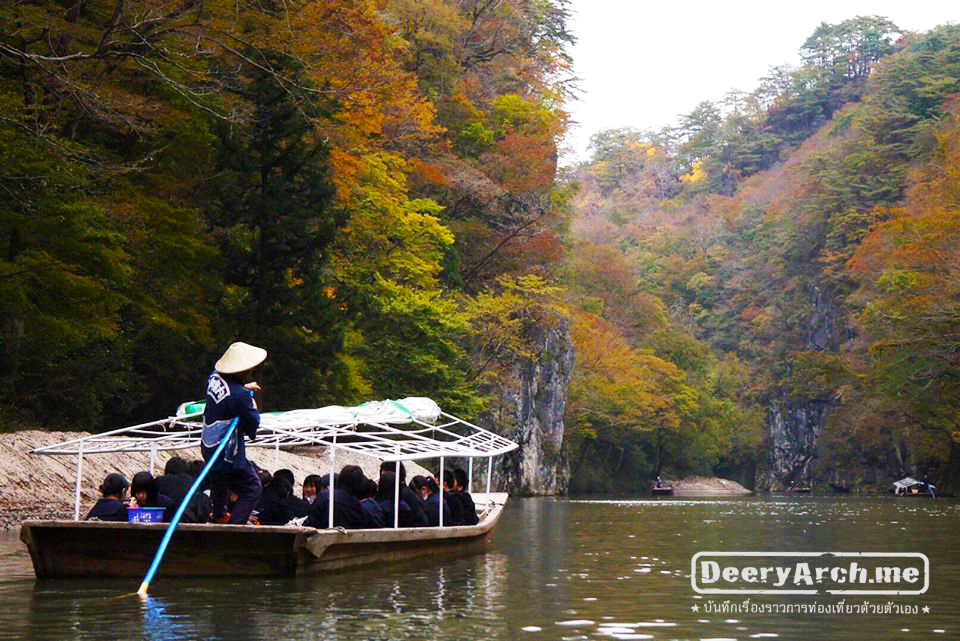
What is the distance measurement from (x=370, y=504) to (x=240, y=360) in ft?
11.6

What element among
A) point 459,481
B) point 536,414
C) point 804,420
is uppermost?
point 804,420

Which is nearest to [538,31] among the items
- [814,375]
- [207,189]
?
[814,375]

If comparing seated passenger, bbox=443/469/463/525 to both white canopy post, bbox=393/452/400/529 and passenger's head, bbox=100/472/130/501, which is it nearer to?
white canopy post, bbox=393/452/400/529

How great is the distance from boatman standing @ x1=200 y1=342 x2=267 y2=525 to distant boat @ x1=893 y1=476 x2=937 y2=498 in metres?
50.4

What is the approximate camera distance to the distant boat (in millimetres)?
59306

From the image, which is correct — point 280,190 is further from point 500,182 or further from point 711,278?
point 711,278

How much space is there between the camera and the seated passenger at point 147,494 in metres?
14.2

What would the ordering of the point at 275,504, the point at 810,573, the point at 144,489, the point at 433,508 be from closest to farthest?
the point at 144,489, the point at 275,504, the point at 810,573, the point at 433,508

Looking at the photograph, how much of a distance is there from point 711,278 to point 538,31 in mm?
41990

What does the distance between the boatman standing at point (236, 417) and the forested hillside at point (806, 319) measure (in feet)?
134

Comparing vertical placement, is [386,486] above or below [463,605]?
above

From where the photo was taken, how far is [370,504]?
1614cm

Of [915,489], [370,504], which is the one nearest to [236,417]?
[370,504]

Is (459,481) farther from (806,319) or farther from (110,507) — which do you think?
(806,319)
